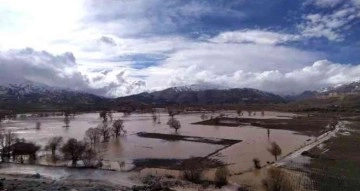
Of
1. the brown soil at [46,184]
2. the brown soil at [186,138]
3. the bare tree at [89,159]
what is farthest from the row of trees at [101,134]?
the brown soil at [46,184]

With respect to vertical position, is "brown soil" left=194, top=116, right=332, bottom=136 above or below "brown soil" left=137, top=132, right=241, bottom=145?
above

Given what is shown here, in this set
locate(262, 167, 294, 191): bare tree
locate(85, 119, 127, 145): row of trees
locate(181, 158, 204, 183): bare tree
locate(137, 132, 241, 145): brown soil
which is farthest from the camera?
locate(137, 132, 241, 145): brown soil

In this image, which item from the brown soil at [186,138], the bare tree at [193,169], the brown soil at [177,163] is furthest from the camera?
the brown soil at [186,138]

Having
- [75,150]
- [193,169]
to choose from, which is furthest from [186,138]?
[75,150]

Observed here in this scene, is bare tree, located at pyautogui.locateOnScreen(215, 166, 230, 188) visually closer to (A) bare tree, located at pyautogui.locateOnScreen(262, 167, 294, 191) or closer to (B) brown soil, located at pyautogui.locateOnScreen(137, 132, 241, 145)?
(A) bare tree, located at pyautogui.locateOnScreen(262, 167, 294, 191)

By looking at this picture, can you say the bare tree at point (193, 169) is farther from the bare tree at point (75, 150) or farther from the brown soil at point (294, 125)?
the brown soil at point (294, 125)

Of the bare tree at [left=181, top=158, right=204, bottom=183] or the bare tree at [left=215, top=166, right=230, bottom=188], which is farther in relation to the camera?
the bare tree at [left=181, top=158, right=204, bottom=183]

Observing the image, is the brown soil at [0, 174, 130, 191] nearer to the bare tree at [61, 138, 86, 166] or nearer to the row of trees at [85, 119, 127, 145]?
the bare tree at [61, 138, 86, 166]

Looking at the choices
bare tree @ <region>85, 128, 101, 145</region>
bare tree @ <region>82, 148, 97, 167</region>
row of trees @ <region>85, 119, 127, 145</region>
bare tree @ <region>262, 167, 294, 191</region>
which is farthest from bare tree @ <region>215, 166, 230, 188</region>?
bare tree @ <region>85, 128, 101, 145</region>

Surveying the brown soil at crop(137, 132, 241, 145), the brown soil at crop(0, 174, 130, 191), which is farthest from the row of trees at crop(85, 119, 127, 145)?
the brown soil at crop(0, 174, 130, 191)

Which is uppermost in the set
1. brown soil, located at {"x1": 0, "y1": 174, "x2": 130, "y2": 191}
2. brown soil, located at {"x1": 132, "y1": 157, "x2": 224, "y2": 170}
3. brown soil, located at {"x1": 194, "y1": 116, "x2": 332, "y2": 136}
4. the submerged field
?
brown soil, located at {"x1": 194, "y1": 116, "x2": 332, "y2": 136}

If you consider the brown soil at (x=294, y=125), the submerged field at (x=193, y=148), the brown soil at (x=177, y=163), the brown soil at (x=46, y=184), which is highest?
the brown soil at (x=294, y=125)

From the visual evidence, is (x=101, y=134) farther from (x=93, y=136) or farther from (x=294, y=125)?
(x=294, y=125)

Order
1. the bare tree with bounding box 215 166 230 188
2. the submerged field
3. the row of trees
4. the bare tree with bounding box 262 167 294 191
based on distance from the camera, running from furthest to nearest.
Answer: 1. the row of trees
2. the submerged field
3. the bare tree with bounding box 215 166 230 188
4. the bare tree with bounding box 262 167 294 191
